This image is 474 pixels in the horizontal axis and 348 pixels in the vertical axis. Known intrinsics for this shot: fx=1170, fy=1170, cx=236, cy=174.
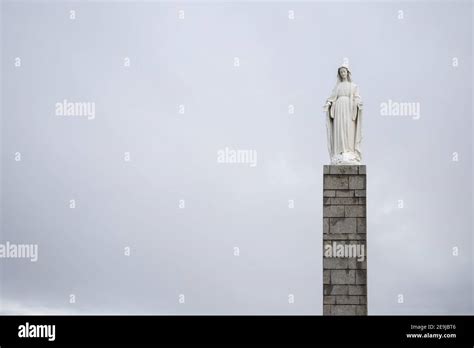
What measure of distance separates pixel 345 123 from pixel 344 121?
0.25 feet

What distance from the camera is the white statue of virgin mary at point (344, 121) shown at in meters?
36.1

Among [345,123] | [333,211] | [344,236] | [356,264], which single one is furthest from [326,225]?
[345,123]

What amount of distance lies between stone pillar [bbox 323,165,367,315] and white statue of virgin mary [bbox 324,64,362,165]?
0.54 metres

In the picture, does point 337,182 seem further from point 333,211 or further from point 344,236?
point 344,236

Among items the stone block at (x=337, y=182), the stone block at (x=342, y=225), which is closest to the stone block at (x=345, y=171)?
the stone block at (x=337, y=182)

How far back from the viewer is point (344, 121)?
36312 millimetres

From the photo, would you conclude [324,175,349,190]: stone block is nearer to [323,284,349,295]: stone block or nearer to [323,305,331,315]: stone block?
[323,284,349,295]: stone block

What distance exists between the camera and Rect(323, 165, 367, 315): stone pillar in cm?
3525

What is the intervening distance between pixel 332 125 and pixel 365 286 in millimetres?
5166

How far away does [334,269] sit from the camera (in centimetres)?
3531
